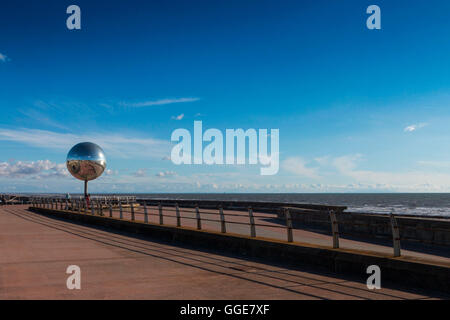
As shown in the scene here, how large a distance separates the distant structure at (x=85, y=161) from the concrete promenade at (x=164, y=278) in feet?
73.3

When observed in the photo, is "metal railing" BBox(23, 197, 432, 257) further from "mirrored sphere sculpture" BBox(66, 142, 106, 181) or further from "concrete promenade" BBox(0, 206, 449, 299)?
"mirrored sphere sculpture" BBox(66, 142, 106, 181)

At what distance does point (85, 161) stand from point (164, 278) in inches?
1095

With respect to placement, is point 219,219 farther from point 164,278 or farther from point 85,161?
point 164,278

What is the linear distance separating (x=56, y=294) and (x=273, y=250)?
5.52m

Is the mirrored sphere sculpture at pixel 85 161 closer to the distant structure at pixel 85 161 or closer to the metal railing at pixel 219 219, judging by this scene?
the distant structure at pixel 85 161

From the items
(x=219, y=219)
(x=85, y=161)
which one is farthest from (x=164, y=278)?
(x=85, y=161)

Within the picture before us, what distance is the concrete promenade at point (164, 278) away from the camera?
6.81 m

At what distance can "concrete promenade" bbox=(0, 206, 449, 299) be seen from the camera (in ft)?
22.4

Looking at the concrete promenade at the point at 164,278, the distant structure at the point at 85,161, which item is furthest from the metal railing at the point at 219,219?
the distant structure at the point at 85,161

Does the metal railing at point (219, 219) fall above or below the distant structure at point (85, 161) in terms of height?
below

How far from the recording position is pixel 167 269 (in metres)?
8.96

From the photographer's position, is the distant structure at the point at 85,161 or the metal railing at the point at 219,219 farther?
the distant structure at the point at 85,161

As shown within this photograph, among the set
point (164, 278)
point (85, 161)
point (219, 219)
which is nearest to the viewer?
point (164, 278)

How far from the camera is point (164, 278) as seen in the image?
8016mm
